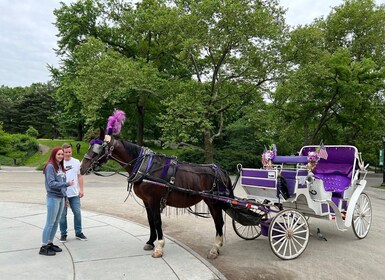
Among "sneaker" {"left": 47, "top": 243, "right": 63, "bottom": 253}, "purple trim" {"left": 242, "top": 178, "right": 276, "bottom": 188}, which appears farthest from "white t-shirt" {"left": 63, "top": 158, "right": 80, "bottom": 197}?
"purple trim" {"left": 242, "top": 178, "right": 276, "bottom": 188}

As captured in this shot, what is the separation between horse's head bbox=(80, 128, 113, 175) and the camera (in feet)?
18.0

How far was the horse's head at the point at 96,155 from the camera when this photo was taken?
5.49 metres

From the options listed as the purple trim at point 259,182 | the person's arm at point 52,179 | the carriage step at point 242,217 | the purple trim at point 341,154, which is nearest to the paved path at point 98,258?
the carriage step at point 242,217

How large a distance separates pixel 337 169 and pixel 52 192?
644 centimetres

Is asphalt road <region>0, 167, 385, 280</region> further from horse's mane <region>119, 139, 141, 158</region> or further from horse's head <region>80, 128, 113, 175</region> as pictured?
horse's head <region>80, 128, 113, 175</region>

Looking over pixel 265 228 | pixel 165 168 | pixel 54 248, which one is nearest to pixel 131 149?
pixel 165 168

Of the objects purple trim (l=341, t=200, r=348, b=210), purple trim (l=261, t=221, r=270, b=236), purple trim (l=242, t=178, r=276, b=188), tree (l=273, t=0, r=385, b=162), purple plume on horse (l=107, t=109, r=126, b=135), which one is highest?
tree (l=273, t=0, r=385, b=162)

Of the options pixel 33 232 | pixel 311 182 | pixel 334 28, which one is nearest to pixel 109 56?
pixel 33 232

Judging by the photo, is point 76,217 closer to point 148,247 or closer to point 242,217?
point 148,247

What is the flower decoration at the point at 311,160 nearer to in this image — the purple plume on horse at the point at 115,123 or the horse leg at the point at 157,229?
the horse leg at the point at 157,229

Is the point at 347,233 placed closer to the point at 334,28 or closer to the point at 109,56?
the point at 109,56

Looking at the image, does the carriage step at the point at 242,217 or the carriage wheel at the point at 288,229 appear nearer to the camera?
the carriage wheel at the point at 288,229

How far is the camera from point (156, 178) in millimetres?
5523

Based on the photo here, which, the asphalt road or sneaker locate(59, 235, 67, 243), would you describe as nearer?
→ the asphalt road
